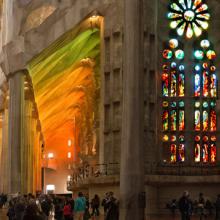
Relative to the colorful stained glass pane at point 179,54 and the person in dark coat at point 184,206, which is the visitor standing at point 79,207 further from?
the colorful stained glass pane at point 179,54

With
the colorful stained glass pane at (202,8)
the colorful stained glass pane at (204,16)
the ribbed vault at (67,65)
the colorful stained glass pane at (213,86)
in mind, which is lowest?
the colorful stained glass pane at (213,86)

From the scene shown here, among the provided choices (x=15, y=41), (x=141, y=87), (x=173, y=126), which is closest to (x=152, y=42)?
(x=173, y=126)

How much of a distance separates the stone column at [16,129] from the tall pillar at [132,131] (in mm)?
10921

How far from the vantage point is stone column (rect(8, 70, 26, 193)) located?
34.7 meters

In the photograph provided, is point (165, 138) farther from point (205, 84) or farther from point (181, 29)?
point (181, 29)

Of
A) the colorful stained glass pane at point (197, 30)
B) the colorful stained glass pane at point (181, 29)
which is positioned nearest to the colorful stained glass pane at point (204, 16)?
the colorful stained glass pane at point (197, 30)

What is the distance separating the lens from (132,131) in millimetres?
24422

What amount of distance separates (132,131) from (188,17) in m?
16.6

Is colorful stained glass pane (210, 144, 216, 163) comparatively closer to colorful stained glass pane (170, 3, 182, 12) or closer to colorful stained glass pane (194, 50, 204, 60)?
colorful stained glass pane (194, 50, 204, 60)

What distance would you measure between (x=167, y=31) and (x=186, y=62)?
2.00m

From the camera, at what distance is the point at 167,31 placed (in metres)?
39.1

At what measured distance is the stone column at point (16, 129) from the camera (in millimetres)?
34719

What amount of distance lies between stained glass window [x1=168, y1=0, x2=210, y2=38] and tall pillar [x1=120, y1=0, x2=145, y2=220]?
46.7ft

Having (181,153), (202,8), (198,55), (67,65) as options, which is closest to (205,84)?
(198,55)
